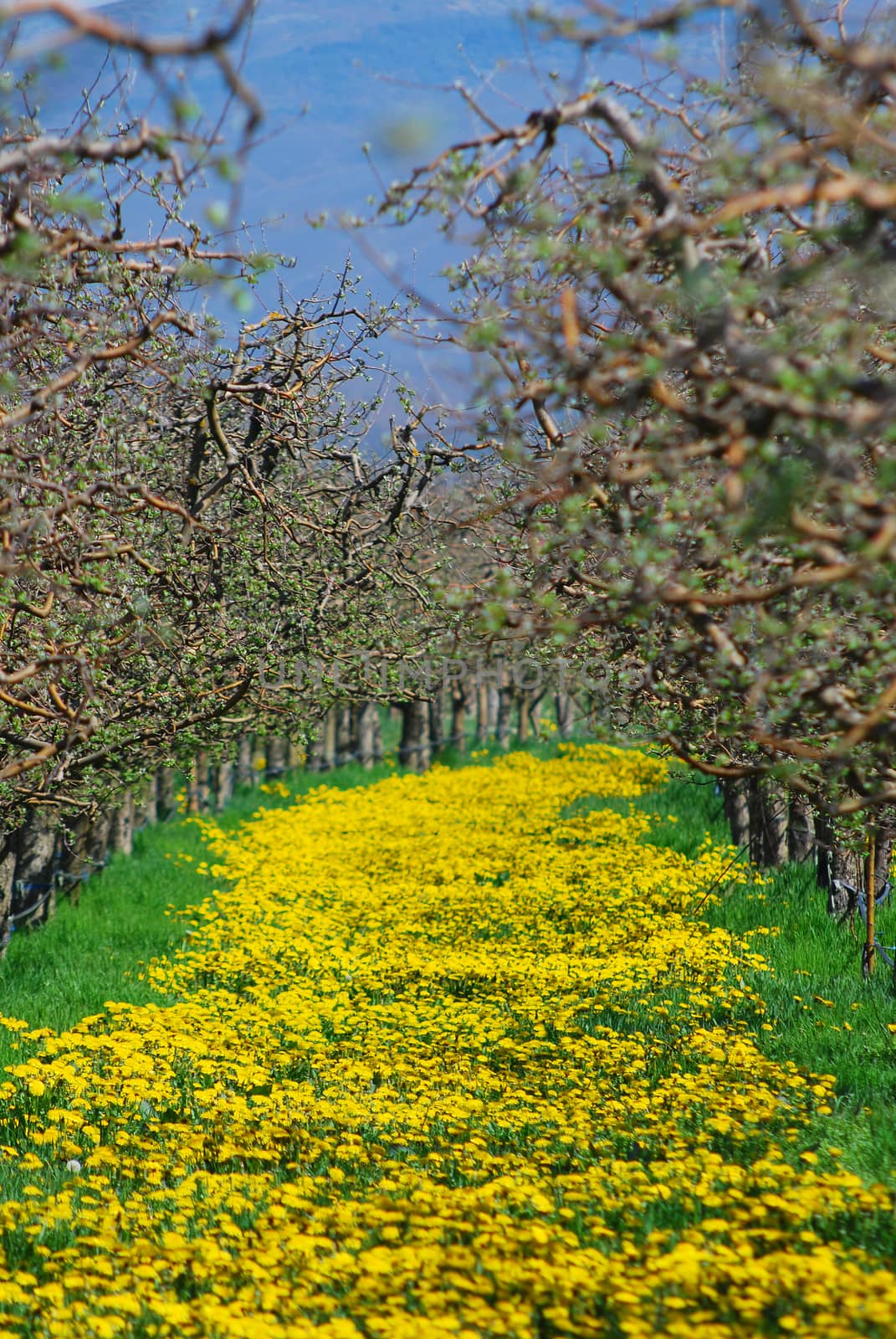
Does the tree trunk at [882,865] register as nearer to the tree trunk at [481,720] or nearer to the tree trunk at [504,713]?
the tree trunk at [504,713]

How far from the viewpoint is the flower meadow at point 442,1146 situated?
4.36 meters

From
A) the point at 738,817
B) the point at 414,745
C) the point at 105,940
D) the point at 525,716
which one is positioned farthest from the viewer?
the point at 525,716

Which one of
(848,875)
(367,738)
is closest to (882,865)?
(848,875)

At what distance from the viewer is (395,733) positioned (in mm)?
49344

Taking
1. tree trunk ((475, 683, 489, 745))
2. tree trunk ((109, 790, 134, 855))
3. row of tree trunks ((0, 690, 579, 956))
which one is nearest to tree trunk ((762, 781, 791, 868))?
row of tree trunks ((0, 690, 579, 956))

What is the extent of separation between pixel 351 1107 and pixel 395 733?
42836 mm

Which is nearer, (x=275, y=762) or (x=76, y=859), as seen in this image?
(x=76, y=859)

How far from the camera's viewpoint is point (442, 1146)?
20.9 feet

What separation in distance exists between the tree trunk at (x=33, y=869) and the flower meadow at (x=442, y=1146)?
2380 millimetres

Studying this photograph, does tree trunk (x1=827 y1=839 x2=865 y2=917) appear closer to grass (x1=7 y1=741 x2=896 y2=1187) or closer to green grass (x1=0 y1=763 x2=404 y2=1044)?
grass (x1=7 y1=741 x2=896 y2=1187)

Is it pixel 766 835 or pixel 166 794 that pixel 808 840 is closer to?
pixel 766 835

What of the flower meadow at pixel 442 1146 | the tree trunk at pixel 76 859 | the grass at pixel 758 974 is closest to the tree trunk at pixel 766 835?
the grass at pixel 758 974

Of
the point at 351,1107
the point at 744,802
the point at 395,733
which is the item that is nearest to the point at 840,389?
Result: the point at 351,1107

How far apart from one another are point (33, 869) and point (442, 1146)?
8302 millimetres
